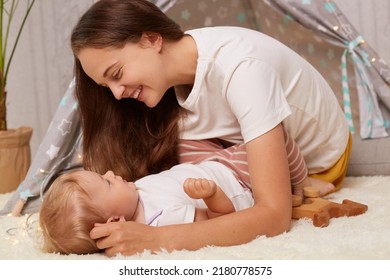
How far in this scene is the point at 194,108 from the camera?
1.98 m

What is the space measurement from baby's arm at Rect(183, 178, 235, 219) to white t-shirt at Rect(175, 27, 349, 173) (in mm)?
168

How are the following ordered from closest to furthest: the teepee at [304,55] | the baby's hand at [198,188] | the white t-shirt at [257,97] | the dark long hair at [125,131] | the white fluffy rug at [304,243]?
the white fluffy rug at [304,243] < the baby's hand at [198,188] < the white t-shirt at [257,97] < the dark long hair at [125,131] < the teepee at [304,55]

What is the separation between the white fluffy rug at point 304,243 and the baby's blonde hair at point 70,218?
0.10ft

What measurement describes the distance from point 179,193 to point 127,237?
26cm

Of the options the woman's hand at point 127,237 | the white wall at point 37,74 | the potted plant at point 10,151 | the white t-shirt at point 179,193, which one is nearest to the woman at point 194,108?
the woman's hand at point 127,237

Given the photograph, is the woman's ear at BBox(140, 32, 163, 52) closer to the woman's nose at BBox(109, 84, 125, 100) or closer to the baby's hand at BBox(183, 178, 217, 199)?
the woman's nose at BBox(109, 84, 125, 100)

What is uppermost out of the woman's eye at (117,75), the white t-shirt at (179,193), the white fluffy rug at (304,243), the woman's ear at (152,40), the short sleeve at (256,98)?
the woman's ear at (152,40)

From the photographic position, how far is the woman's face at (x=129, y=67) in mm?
1792

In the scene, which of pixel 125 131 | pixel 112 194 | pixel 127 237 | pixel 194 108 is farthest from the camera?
pixel 125 131

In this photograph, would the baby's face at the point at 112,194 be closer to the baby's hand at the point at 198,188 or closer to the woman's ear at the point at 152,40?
the baby's hand at the point at 198,188

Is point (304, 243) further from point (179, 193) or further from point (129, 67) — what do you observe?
point (129, 67)

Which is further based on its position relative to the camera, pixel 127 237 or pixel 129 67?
pixel 129 67

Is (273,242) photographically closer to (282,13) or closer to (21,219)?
(21,219)

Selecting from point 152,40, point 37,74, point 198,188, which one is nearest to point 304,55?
point 152,40
